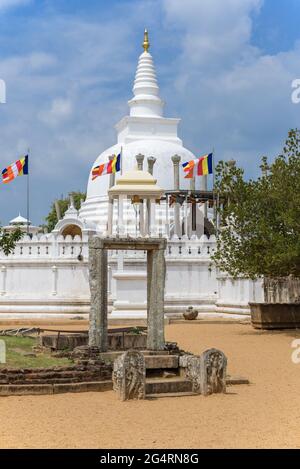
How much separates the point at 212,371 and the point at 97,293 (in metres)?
3.21

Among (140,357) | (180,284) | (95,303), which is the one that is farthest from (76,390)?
(180,284)

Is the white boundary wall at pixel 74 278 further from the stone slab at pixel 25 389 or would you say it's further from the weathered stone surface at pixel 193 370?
the stone slab at pixel 25 389

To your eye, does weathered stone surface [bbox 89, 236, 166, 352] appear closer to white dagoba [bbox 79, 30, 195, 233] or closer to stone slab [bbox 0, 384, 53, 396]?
stone slab [bbox 0, 384, 53, 396]

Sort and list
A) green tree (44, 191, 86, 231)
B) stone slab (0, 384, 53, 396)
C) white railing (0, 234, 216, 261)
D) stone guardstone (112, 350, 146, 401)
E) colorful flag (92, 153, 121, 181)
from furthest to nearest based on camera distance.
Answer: green tree (44, 191, 86, 231), colorful flag (92, 153, 121, 181), white railing (0, 234, 216, 261), stone slab (0, 384, 53, 396), stone guardstone (112, 350, 146, 401)

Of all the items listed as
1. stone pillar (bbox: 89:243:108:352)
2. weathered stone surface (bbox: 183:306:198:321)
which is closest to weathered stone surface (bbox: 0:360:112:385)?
stone pillar (bbox: 89:243:108:352)

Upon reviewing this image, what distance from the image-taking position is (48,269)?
108ft

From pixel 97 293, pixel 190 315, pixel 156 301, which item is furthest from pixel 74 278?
pixel 97 293

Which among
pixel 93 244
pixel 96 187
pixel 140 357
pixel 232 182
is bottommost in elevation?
pixel 140 357

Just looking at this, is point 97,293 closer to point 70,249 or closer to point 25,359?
point 25,359

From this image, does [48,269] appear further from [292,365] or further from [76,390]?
[76,390]

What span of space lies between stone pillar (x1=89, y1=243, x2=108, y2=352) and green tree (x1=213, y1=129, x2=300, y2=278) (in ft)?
27.2

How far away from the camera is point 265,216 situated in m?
24.0

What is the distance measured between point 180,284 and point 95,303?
59.6 ft

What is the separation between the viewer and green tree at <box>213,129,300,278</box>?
22250mm
